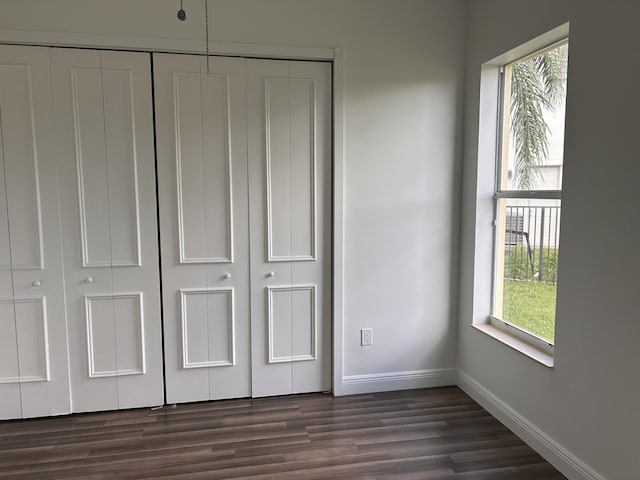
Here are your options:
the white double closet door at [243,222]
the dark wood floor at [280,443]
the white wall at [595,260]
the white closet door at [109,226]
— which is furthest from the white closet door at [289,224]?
the white wall at [595,260]

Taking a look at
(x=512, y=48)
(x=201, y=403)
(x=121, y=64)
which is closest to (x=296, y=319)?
(x=201, y=403)

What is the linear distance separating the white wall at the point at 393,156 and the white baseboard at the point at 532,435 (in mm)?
296

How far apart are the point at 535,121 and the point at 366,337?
1.67 meters

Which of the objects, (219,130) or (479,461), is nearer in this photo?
(479,461)

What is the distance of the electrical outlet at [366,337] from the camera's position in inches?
118

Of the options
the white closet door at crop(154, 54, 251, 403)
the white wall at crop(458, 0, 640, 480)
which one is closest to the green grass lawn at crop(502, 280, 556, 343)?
the white wall at crop(458, 0, 640, 480)

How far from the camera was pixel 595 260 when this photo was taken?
1.96 metres

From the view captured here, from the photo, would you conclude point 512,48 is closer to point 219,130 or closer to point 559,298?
point 559,298

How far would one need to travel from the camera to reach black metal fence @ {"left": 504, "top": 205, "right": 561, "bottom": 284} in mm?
2363

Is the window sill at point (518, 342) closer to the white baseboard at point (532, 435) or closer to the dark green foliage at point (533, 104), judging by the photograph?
the white baseboard at point (532, 435)

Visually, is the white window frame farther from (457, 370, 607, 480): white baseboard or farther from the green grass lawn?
(457, 370, 607, 480): white baseboard

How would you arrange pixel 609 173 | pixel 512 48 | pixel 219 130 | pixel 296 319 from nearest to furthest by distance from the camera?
pixel 609 173, pixel 512 48, pixel 219 130, pixel 296 319

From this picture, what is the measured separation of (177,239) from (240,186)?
1.65 feet

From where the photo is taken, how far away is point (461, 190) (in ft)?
9.96
